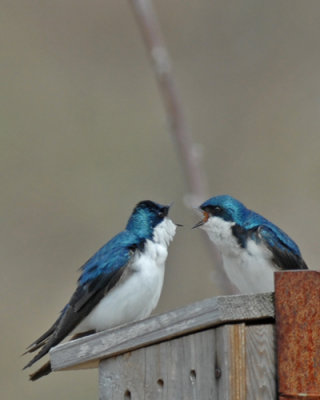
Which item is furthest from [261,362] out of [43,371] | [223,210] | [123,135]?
[123,135]

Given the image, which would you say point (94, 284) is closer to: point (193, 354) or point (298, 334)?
point (193, 354)

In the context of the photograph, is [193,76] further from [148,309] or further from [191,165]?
[191,165]

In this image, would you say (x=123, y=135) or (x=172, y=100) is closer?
(x=172, y=100)

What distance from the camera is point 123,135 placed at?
5.73 m

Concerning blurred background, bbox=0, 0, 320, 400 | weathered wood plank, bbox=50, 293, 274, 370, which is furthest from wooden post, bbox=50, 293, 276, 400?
blurred background, bbox=0, 0, 320, 400

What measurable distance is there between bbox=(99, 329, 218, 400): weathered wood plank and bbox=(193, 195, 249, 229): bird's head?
0.68 m

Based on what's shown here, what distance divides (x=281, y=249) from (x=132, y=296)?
1.46ft

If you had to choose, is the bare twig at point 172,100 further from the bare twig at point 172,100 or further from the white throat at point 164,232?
the white throat at point 164,232

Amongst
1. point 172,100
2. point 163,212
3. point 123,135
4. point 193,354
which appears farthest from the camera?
point 123,135

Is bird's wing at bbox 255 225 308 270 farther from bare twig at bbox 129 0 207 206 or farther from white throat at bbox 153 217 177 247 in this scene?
bare twig at bbox 129 0 207 206

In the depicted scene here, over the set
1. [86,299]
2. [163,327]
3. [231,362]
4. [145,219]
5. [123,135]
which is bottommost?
[231,362]

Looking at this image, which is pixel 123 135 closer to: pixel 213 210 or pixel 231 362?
pixel 213 210

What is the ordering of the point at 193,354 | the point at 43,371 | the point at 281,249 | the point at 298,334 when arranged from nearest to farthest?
1. the point at 298,334
2. the point at 193,354
3. the point at 43,371
4. the point at 281,249

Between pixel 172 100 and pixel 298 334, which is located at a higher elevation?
pixel 172 100
